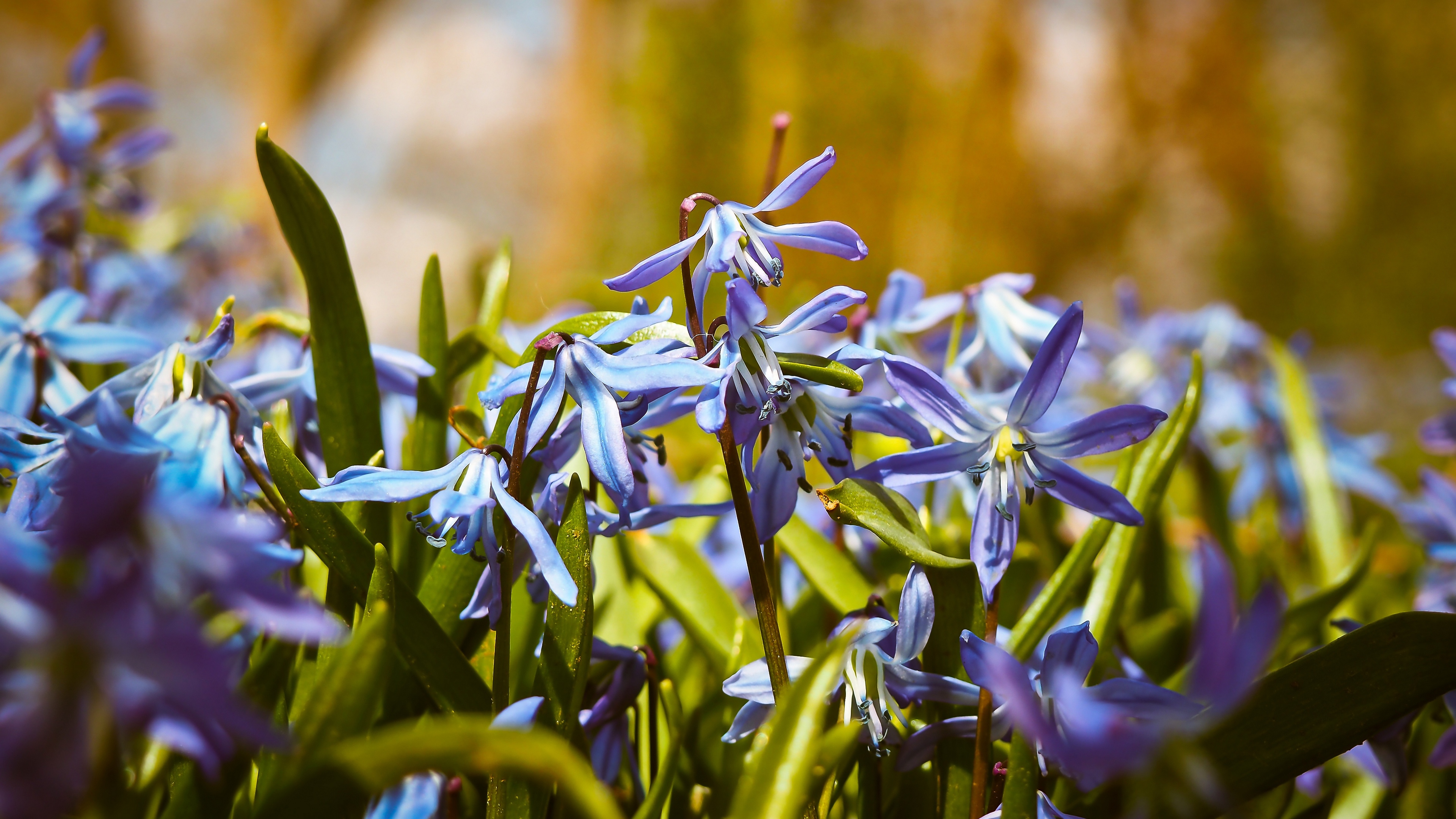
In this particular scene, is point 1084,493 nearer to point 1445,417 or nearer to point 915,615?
point 915,615

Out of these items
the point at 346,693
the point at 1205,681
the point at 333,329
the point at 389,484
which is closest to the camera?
the point at 1205,681

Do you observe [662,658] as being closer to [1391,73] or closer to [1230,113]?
[1391,73]

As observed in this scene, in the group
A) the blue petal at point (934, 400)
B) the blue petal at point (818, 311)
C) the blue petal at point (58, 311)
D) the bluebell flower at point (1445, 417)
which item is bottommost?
the bluebell flower at point (1445, 417)

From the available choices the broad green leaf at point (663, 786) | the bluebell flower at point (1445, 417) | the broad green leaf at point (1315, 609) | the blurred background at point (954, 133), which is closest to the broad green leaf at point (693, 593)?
the broad green leaf at point (663, 786)

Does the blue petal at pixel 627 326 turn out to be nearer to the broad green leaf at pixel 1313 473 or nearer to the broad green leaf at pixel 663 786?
the broad green leaf at pixel 663 786

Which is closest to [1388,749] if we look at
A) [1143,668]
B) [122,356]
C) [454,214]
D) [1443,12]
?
[1143,668]

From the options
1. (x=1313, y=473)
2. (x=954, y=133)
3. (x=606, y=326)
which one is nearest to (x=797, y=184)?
(x=606, y=326)

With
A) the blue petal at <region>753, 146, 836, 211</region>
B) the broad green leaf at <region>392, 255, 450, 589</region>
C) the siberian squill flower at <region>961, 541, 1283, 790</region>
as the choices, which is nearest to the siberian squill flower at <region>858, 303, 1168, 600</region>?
the blue petal at <region>753, 146, 836, 211</region>
